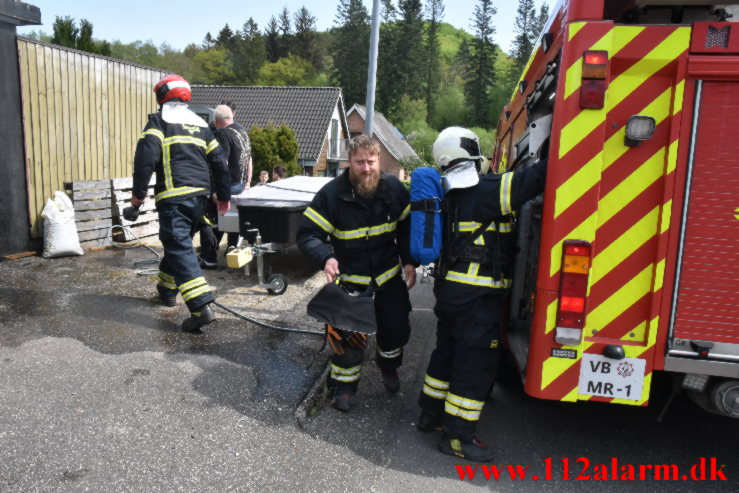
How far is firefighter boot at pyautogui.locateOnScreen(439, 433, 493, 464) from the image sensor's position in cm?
308

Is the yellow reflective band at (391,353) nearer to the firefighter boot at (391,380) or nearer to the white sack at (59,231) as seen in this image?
the firefighter boot at (391,380)

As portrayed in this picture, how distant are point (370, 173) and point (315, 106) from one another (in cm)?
3264

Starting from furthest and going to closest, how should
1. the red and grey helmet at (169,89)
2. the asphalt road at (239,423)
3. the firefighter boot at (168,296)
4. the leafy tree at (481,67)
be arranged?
1. the leafy tree at (481,67)
2. the firefighter boot at (168,296)
3. the red and grey helmet at (169,89)
4. the asphalt road at (239,423)

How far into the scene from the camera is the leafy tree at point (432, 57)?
6956 cm

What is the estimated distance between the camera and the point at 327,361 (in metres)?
4.23

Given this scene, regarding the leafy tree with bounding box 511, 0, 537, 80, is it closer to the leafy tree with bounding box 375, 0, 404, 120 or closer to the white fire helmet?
the leafy tree with bounding box 375, 0, 404, 120

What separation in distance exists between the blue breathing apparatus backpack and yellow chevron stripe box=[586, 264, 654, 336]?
2.86ft

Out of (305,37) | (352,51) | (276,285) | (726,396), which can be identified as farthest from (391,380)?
(305,37)

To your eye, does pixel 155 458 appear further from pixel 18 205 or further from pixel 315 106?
pixel 315 106

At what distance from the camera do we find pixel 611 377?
2.73 metres

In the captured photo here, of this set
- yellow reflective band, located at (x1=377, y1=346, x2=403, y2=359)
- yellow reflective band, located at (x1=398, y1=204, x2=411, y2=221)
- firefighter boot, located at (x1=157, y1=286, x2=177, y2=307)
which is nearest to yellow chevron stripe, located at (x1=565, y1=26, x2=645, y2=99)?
yellow reflective band, located at (x1=398, y1=204, x2=411, y2=221)

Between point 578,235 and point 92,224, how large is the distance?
21.7 ft

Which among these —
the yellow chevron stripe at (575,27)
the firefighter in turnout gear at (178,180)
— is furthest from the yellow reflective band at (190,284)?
the yellow chevron stripe at (575,27)

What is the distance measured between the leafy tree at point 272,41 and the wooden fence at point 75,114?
70046mm
